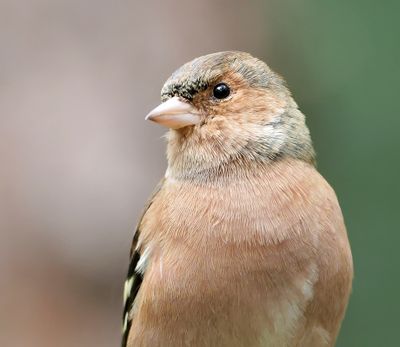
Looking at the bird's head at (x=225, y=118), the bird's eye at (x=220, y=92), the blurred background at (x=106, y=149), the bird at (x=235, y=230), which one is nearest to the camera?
the bird at (x=235, y=230)

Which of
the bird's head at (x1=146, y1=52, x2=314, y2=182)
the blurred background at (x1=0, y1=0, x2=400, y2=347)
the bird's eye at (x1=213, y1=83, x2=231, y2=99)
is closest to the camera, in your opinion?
the bird's head at (x1=146, y1=52, x2=314, y2=182)

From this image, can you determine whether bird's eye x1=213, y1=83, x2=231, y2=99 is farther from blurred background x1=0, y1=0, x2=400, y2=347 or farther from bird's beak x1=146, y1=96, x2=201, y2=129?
blurred background x1=0, y1=0, x2=400, y2=347

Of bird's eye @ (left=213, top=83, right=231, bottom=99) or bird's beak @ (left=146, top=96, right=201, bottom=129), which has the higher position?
bird's eye @ (left=213, top=83, right=231, bottom=99)

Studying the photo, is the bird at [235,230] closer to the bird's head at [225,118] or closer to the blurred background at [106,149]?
the bird's head at [225,118]

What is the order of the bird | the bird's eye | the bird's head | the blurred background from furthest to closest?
the blurred background < the bird's eye < the bird's head < the bird

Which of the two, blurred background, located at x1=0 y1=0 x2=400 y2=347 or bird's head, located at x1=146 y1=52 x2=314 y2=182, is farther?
blurred background, located at x1=0 y1=0 x2=400 y2=347

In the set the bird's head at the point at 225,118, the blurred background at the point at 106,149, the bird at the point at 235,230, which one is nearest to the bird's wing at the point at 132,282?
the bird at the point at 235,230

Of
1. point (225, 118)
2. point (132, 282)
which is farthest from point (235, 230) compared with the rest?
point (132, 282)

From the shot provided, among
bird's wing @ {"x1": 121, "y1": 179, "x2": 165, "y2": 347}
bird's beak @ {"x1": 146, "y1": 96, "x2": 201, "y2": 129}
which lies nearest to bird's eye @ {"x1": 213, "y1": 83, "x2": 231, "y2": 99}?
bird's beak @ {"x1": 146, "y1": 96, "x2": 201, "y2": 129}
